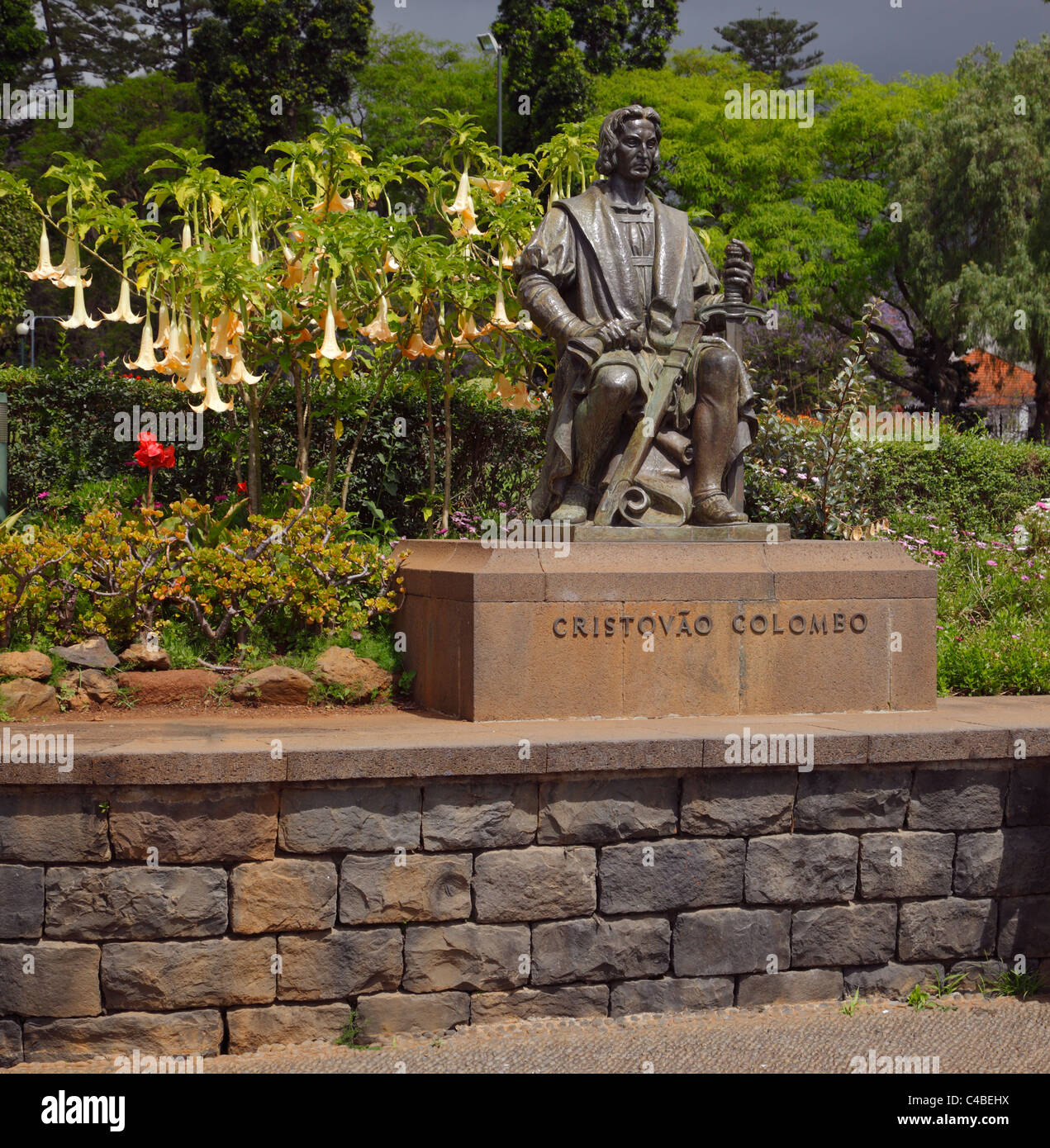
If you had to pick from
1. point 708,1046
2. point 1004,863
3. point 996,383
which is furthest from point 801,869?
point 996,383

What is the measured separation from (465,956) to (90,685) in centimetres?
277

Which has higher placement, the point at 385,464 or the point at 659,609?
the point at 385,464

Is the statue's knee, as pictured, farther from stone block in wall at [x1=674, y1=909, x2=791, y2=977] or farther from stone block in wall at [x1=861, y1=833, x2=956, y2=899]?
stone block in wall at [x1=674, y1=909, x2=791, y2=977]

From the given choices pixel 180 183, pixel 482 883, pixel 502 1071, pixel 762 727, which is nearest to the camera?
pixel 502 1071

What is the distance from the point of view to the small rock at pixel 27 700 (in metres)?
6.10

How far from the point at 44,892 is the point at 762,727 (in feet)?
10.1

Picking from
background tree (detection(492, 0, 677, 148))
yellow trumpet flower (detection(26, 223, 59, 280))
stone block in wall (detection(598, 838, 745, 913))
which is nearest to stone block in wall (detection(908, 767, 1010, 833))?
stone block in wall (detection(598, 838, 745, 913))

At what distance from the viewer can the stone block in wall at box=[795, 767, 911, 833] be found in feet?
17.7

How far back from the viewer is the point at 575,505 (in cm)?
666

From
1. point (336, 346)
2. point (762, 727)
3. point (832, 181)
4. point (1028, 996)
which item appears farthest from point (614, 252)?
point (832, 181)

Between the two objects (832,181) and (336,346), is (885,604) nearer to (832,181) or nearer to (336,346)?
(336,346)

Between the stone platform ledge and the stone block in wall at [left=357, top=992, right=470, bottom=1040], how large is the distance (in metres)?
0.92

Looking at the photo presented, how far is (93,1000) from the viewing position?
15.6ft

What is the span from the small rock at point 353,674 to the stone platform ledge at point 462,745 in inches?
20.7
